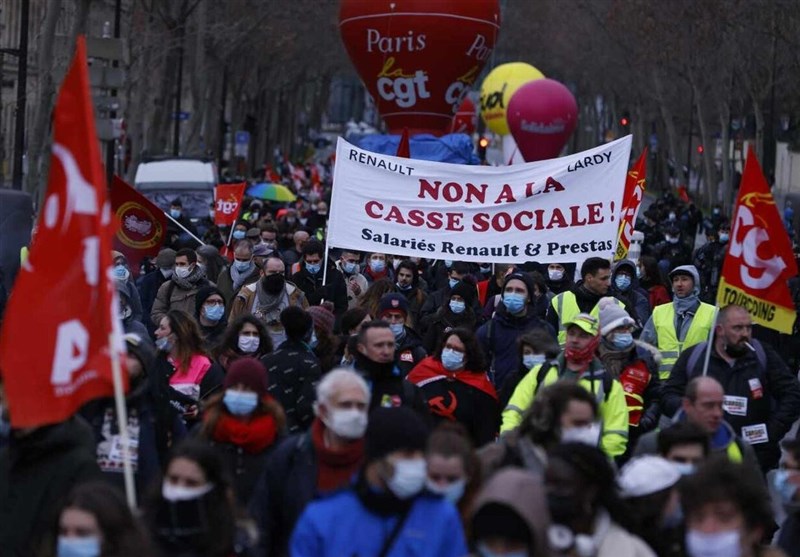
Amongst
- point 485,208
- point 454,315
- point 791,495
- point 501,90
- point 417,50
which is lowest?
point 454,315

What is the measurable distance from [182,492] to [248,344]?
4.26 metres

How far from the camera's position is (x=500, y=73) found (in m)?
59.9

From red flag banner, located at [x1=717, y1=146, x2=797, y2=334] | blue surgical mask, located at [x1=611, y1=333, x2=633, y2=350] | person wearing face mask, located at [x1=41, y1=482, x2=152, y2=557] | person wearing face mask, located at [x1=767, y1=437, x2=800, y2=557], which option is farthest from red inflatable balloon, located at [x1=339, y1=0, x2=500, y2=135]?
person wearing face mask, located at [x1=41, y1=482, x2=152, y2=557]

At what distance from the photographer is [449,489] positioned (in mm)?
6555

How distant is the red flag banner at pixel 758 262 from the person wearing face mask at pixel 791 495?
3.03 metres

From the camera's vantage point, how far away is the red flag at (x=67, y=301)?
6.90 meters

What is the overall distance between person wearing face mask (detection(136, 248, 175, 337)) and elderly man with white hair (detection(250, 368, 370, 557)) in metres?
8.39

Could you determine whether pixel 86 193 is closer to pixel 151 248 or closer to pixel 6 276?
pixel 151 248

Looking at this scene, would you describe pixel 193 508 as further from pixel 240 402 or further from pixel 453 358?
pixel 453 358

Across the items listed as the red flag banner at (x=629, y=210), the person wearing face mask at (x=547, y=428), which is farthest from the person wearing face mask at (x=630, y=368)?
the red flag banner at (x=629, y=210)

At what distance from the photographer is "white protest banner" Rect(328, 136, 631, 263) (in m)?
14.0

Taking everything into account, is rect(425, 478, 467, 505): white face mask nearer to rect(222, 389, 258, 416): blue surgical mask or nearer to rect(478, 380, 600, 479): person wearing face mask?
rect(478, 380, 600, 479): person wearing face mask

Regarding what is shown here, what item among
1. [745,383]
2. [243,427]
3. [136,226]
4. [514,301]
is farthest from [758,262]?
[136,226]

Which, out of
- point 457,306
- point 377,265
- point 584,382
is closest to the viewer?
point 584,382
